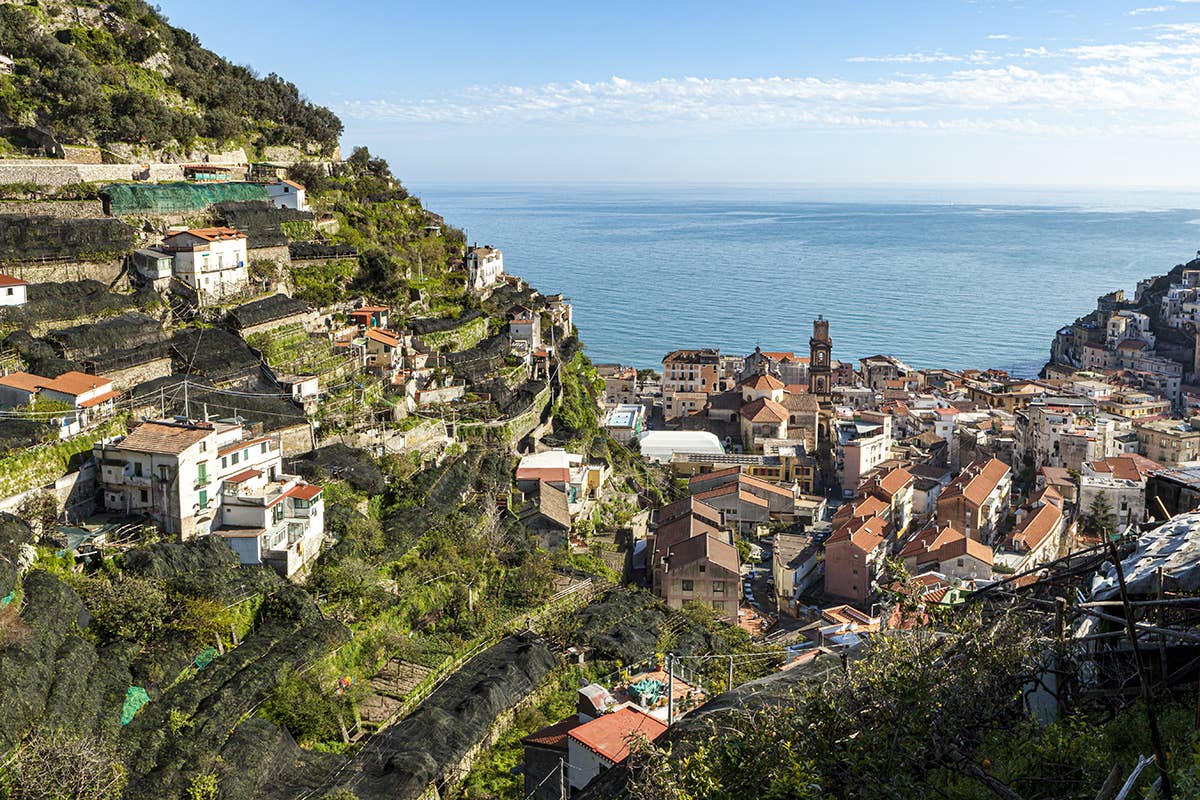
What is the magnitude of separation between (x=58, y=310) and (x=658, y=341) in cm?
3948

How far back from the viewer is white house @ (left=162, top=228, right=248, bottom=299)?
17.4 m

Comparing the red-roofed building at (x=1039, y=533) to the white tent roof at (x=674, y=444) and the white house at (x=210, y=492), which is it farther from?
the white house at (x=210, y=492)

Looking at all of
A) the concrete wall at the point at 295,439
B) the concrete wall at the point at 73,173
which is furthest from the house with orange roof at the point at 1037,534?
the concrete wall at the point at 73,173

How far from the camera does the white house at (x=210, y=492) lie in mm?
11562

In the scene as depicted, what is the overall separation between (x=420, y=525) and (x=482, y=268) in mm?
15158

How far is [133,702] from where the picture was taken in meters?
8.92

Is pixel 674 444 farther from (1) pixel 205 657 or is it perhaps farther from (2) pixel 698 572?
(1) pixel 205 657

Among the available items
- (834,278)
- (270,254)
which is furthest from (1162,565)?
(834,278)

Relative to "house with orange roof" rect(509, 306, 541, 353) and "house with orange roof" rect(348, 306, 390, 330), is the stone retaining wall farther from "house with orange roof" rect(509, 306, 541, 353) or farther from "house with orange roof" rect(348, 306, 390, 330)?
"house with orange roof" rect(509, 306, 541, 353)

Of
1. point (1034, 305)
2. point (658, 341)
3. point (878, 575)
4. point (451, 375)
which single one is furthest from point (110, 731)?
point (1034, 305)

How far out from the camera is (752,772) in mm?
4617

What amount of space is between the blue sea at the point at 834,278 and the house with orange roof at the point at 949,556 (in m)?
27.6

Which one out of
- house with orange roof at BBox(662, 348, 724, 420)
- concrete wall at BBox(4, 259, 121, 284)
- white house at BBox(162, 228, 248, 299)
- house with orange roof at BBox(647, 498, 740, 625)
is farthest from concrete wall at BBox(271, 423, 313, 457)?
house with orange roof at BBox(662, 348, 724, 420)

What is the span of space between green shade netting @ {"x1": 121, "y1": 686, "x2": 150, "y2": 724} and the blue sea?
38.2 meters
